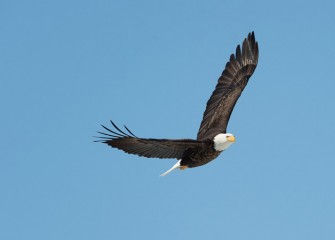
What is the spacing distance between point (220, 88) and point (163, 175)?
3.09m

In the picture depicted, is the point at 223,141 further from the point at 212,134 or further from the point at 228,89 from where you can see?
the point at 228,89

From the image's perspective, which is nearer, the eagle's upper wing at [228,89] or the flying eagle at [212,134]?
the flying eagle at [212,134]

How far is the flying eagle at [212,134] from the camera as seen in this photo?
10.0m

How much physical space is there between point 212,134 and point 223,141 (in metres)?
0.72

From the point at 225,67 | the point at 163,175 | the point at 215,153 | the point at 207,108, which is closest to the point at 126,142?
the point at 163,175

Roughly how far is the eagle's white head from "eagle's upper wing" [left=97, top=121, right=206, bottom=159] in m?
0.33

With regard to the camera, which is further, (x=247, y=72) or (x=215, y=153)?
(x=247, y=72)

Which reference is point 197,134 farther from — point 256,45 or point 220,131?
point 256,45

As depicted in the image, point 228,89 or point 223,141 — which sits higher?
point 228,89

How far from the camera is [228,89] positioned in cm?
1299

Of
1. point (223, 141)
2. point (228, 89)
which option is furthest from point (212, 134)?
point (228, 89)

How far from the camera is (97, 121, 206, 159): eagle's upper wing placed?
9.81 metres

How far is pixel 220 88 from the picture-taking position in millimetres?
13031

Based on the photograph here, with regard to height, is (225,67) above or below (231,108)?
above
